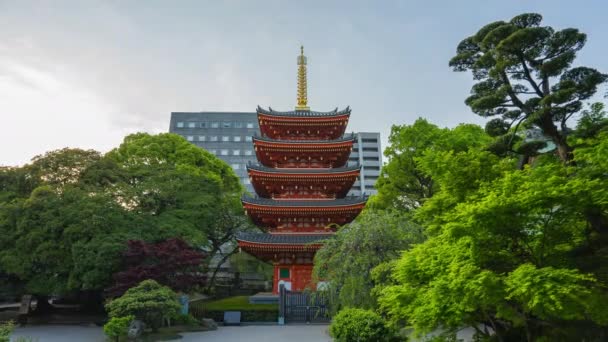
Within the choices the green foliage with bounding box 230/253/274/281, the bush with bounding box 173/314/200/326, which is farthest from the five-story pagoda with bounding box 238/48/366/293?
the green foliage with bounding box 230/253/274/281

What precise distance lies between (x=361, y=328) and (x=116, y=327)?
8.59 metres

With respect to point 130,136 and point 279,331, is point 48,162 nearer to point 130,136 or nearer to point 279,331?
point 130,136

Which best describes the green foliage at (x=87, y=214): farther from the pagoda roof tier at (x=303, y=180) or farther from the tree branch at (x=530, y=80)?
the tree branch at (x=530, y=80)

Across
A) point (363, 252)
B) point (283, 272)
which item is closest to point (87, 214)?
point (283, 272)

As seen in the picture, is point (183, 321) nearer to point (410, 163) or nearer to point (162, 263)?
point (162, 263)

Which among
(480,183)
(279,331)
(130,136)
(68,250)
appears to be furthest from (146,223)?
(480,183)

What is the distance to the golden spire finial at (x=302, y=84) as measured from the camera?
28703 millimetres

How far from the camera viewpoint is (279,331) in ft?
56.2

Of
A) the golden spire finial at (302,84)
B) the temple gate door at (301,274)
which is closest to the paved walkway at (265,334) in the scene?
the temple gate door at (301,274)

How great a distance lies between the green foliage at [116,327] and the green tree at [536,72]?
1341 cm

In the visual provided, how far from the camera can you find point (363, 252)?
13945 mm

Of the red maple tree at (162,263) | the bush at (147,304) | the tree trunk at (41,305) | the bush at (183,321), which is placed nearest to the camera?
the bush at (147,304)

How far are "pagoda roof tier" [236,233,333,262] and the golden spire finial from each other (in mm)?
10169

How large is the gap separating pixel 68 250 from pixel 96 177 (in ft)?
17.5
